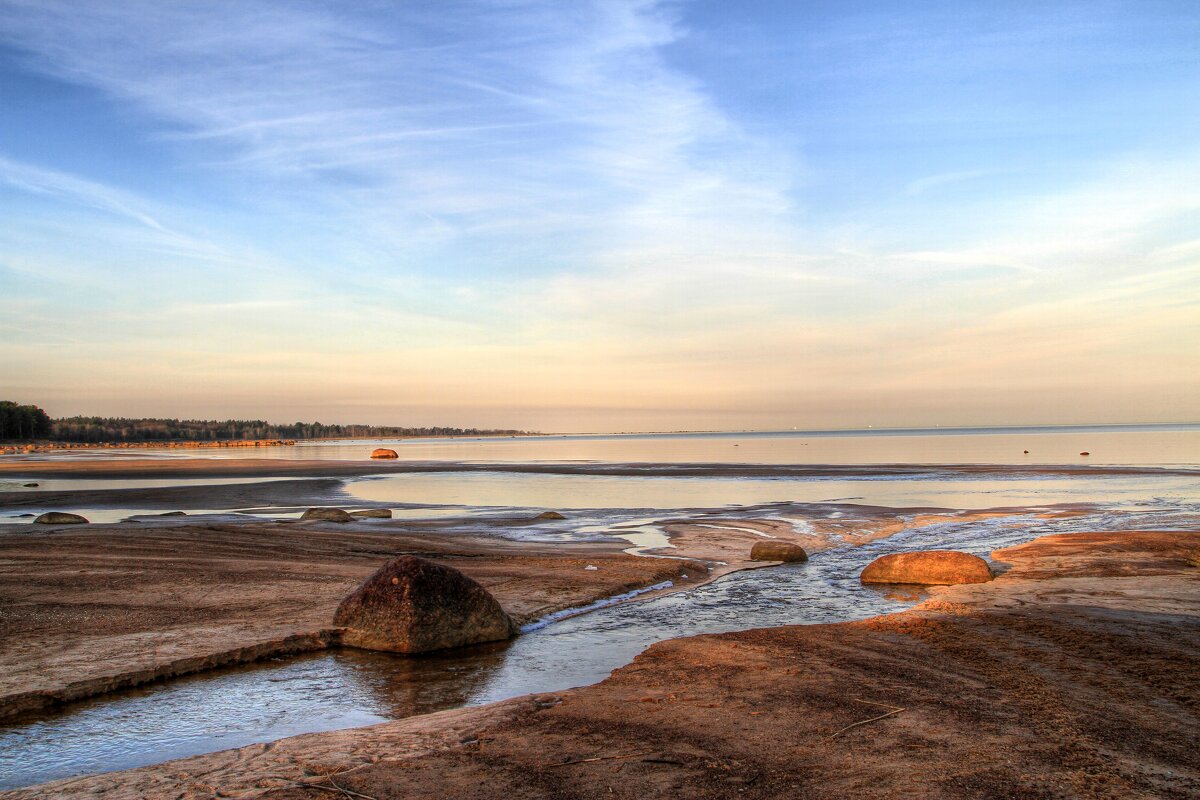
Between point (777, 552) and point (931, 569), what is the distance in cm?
387

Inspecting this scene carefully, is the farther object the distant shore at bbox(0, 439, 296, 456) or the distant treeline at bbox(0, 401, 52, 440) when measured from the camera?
the distant treeline at bbox(0, 401, 52, 440)

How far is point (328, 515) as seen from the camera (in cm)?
2602

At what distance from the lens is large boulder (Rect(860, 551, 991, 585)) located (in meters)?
15.0

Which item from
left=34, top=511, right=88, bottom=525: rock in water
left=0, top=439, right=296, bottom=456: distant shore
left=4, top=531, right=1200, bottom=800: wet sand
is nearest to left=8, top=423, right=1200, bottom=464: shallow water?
left=0, top=439, right=296, bottom=456: distant shore

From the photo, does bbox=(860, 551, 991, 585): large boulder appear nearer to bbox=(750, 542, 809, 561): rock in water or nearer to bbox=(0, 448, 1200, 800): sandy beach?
bbox=(0, 448, 1200, 800): sandy beach

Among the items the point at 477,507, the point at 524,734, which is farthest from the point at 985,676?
the point at 477,507

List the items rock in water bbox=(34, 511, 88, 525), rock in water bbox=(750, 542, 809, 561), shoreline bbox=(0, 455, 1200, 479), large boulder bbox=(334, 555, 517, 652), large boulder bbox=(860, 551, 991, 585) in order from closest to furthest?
large boulder bbox=(334, 555, 517, 652)
large boulder bbox=(860, 551, 991, 585)
rock in water bbox=(750, 542, 809, 561)
rock in water bbox=(34, 511, 88, 525)
shoreline bbox=(0, 455, 1200, 479)

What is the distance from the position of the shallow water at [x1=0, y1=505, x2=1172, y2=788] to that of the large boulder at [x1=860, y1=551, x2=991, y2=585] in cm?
105

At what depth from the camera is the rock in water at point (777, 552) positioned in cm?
1812

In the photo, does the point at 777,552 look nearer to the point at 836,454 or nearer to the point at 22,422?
the point at 836,454

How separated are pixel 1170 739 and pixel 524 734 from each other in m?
5.35

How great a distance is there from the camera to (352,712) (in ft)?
25.5

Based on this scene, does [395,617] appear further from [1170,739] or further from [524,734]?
[1170,739]

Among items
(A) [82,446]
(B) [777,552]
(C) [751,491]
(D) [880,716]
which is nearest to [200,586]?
(D) [880,716]
